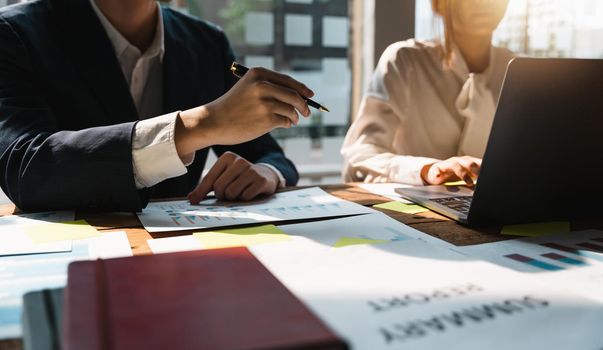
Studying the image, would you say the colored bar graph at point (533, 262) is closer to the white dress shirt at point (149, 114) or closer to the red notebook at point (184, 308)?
the red notebook at point (184, 308)

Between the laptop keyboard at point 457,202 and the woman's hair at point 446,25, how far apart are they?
707mm

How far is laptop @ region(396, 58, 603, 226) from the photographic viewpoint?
28.0 inches

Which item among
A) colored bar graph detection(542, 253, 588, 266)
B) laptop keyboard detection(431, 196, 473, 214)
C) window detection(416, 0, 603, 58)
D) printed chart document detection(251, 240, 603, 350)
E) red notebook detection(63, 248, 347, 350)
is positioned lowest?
laptop keyboard detection(431, 196, 473, 214)

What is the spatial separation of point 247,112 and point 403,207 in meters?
0.32

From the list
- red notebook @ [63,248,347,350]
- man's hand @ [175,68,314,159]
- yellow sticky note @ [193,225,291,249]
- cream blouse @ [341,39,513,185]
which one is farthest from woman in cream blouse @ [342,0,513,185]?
red notebook @ [63,248,347,350]

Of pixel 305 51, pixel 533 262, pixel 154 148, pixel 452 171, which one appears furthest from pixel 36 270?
pixel 305 51

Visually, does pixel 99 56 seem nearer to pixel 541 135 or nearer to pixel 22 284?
pixel 22 284

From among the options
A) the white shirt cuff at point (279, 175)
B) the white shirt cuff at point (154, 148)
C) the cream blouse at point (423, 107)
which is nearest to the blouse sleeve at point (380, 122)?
the cream blouse at point (423, 107)

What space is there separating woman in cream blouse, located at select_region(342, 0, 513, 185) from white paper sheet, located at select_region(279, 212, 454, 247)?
603mm

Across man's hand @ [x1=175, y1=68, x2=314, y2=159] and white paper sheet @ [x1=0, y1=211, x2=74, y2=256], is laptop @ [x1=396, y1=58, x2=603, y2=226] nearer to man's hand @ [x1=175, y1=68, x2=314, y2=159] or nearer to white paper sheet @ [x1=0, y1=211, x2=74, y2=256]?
man's hand @ [x1=175, y1=68, x2=314, y2=159]

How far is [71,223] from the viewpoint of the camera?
0.83m

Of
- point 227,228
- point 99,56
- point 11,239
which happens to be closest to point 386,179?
point 227,228

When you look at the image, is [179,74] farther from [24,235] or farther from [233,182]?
[24,235]

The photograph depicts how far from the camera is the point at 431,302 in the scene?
0.46m
